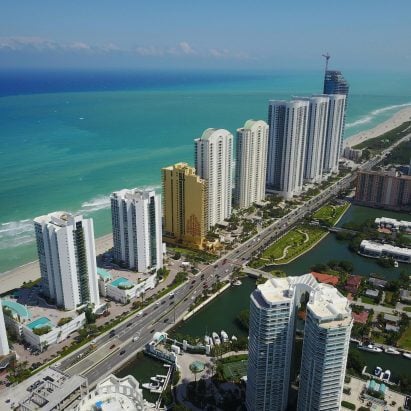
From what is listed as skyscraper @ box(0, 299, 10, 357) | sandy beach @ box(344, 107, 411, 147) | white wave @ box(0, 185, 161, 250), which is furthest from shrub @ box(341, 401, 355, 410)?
sandy beach @ box(344, 107, 411, 147)

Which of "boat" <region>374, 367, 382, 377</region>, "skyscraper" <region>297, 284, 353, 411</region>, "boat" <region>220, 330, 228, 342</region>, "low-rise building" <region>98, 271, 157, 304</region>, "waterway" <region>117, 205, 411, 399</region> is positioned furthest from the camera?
"low-rise building" <region>98, 271, 157, 304</region>

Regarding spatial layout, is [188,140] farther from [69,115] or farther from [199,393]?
[199,393]

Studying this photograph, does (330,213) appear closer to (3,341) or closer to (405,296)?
(405,296)

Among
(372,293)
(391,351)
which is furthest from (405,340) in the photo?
(372,293)

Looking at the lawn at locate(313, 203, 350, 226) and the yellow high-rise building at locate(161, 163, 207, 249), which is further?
the lawn at locate(313, 203, 350, 226)

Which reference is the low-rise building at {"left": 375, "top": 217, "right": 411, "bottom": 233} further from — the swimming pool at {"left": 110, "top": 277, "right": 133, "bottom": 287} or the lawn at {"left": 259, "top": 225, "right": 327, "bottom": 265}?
the swimming pool at {"left": 110, "top": 277, "right": 133, "bottom": 287}

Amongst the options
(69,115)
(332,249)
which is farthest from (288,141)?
(69,115)
